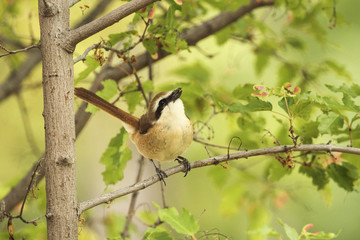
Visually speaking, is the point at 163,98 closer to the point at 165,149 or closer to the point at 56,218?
the point at 165,149

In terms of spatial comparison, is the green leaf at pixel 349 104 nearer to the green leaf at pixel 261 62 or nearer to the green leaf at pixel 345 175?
the green leaf at pixel 345 175

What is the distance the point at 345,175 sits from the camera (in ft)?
8.82

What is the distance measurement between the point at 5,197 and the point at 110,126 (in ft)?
17.1

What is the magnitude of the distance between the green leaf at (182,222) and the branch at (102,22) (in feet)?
3.02

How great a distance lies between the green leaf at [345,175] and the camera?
2.67 meters

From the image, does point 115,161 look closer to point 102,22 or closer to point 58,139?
point 58,139

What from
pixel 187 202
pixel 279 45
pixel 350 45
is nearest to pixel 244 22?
pixel 279 45

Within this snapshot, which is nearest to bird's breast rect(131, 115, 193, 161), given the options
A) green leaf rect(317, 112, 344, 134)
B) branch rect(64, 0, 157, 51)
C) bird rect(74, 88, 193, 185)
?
bird rect(74, 88, 193, 185)

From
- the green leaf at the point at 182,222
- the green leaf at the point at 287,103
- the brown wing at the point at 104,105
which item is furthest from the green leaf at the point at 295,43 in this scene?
the green leaf at the point at 182,222

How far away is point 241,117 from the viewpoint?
10.2ft

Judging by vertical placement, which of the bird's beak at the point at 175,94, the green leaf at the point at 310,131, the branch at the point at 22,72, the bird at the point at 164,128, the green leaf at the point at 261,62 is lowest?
the green leaf at the point at 310,131

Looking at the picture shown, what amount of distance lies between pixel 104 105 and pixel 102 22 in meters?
0.96

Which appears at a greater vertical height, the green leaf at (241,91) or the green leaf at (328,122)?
the green leaf at (241,91)

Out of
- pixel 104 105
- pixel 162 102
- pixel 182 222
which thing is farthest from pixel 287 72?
pixel 182 222
